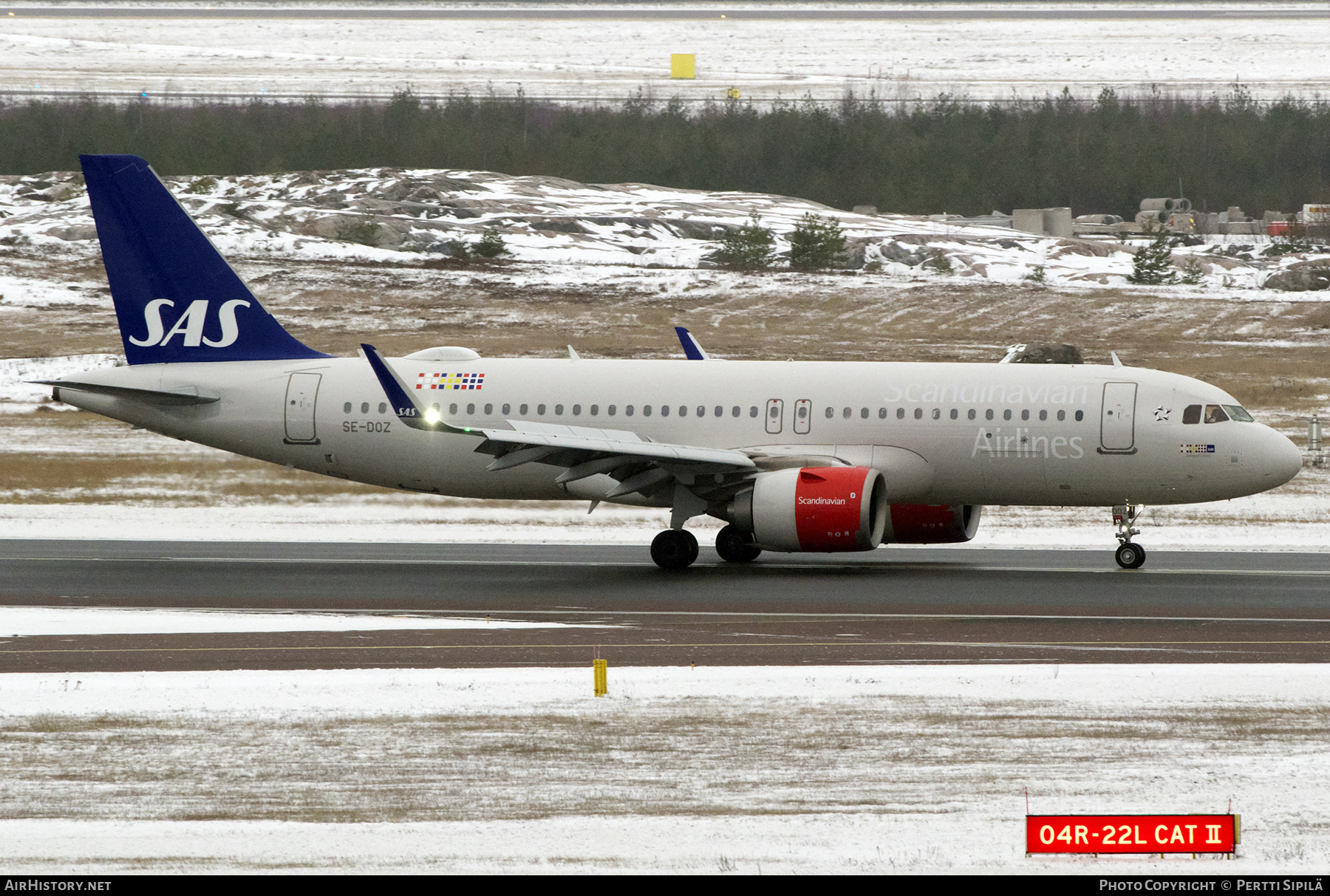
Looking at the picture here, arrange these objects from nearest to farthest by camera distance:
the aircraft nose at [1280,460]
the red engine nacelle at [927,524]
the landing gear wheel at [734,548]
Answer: the aircraft nose at [1280,460]
the red engine nacelle at [927,524]
the landing gear wheel at [734,548]

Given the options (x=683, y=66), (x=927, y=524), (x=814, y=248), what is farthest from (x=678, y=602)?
(x=683, y=66)

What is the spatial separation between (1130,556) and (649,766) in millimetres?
17000

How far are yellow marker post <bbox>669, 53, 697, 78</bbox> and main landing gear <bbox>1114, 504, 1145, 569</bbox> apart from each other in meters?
127

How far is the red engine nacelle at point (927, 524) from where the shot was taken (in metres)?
29.2

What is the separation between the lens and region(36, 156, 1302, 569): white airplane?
2767cm

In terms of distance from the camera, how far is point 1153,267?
79688 mm

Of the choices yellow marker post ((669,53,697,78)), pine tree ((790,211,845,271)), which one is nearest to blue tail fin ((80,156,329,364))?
pine tree ((790,211,845,271))

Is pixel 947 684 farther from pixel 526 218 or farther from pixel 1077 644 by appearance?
pixel 526 218

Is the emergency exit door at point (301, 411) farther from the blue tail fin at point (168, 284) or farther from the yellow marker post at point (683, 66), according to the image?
the yellow marker post at point (683, 66)

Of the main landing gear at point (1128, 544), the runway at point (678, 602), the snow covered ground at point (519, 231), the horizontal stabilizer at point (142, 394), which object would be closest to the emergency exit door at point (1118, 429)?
the main landing gear at point (1128, 544)

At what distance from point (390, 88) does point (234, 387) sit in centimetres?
11549

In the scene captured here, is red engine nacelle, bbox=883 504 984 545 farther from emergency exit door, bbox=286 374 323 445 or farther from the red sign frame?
the red sign frame

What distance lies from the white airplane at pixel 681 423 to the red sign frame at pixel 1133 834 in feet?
47.8
